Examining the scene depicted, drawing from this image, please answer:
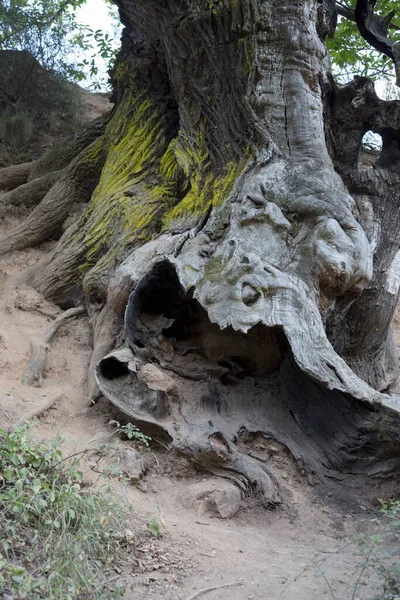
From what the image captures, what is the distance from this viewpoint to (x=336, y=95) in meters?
5.98

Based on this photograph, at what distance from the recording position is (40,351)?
5086mm

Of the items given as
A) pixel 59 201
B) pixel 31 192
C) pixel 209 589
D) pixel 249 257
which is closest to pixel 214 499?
pixel 209 589

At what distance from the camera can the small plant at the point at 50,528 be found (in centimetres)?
265

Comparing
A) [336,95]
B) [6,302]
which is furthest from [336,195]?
[6,302]

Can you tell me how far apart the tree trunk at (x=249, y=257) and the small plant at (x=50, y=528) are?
105cm

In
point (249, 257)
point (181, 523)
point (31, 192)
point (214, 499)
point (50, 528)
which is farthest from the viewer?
point (31, 192)

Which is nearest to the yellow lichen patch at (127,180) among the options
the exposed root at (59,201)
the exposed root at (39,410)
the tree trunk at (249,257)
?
the tree trunk at (249,257)

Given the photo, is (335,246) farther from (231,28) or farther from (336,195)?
(231,28)

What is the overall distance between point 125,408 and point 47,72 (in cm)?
711

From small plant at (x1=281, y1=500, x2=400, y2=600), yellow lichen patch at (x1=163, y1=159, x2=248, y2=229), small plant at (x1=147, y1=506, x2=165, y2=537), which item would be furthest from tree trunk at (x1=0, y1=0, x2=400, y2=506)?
small plant at (x1=281, y1=500, x2=400, y2=600)

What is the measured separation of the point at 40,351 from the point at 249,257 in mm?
1725

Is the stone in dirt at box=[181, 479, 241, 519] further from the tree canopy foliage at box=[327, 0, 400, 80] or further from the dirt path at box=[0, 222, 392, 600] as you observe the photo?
the tree canopy foliage at box=[327, 0, 400, 80]

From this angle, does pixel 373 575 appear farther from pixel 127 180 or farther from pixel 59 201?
pixel 59 201

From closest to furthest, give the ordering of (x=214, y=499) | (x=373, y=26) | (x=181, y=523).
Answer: (x=181, y=523), (x=214, y=499), (x=373, y=26)
